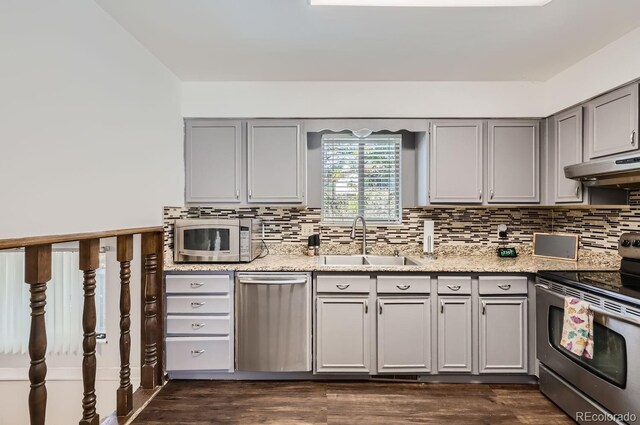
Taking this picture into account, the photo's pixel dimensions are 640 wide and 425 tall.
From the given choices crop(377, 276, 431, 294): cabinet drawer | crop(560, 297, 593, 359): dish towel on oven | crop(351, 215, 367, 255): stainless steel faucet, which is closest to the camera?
crop(560, 297, 593, 359): dish towel on oven

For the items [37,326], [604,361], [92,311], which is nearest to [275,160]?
[92,311]

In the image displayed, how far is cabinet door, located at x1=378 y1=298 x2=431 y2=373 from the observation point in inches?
94.4

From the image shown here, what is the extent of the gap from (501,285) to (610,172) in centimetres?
100

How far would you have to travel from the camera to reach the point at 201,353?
8.00 feet

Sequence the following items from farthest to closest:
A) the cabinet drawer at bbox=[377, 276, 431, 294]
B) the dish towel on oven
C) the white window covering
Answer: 1. the white window covering
2. the cabinet drawer at bbox=[377, 276, 431, 294]
3. the dish towel on oven

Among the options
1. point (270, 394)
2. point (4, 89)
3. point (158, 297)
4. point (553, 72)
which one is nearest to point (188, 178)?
point (158, 297)

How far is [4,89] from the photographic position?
4.27 ft

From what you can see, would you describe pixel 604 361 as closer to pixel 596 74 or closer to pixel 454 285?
pixel 454 285

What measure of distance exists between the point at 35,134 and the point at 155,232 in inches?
40.0

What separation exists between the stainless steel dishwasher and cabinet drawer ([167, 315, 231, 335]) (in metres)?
0.10

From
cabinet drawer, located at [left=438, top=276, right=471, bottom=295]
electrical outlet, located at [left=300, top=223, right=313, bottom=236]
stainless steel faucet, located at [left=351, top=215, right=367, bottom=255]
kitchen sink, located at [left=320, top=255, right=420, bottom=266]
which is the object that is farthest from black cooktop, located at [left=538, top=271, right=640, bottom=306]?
electrical outlet, located at [left=300, top=223, right=313, bottom=236]

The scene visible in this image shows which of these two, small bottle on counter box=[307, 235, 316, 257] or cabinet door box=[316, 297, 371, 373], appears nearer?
cabinet door box=[316, 297, 371, 373]

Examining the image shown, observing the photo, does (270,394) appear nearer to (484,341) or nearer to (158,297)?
(158,297)

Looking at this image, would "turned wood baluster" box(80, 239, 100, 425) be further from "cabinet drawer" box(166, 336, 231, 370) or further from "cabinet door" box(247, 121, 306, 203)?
"cabinet door" box(247, 121, 306, 203)
